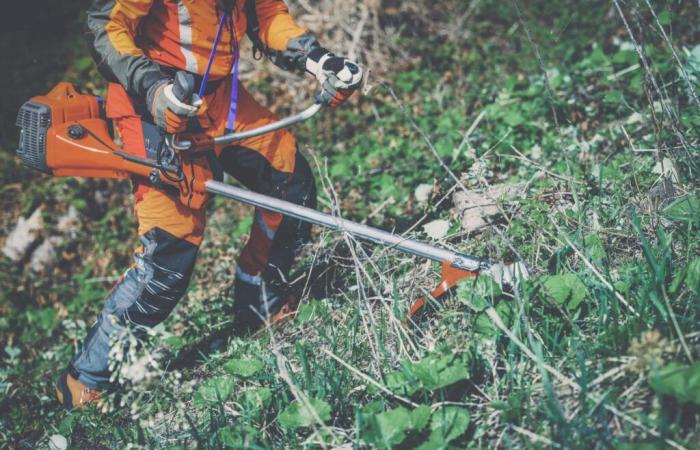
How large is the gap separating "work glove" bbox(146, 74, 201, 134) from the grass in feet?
2.23

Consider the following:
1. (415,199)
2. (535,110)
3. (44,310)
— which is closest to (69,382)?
(44,310)

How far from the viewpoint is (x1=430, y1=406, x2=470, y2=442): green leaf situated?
6.50 feet

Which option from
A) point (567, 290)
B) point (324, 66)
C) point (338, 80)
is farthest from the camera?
point (324, 66)

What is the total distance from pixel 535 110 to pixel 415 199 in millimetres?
1060

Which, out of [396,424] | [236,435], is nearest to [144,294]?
[236,435]

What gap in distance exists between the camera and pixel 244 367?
2492 millimetres

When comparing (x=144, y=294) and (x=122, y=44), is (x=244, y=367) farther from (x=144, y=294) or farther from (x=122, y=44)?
(x=122, y=44)

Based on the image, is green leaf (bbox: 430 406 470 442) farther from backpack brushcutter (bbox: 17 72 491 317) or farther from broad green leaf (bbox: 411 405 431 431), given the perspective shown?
backpack brushcutter (bbox: 17 72 491 317)

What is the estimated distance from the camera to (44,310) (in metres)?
4.52

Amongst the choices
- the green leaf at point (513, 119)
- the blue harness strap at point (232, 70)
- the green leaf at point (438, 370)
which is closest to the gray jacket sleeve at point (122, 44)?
the blue harness strap at point (232, 70)

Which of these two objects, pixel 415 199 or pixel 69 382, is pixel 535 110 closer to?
pixel 415 199

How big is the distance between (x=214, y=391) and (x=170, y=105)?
1092 millimetres

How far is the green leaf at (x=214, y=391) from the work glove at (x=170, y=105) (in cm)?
100

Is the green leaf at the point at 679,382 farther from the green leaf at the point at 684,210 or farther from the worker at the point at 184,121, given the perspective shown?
the worker at the point at 184,121
